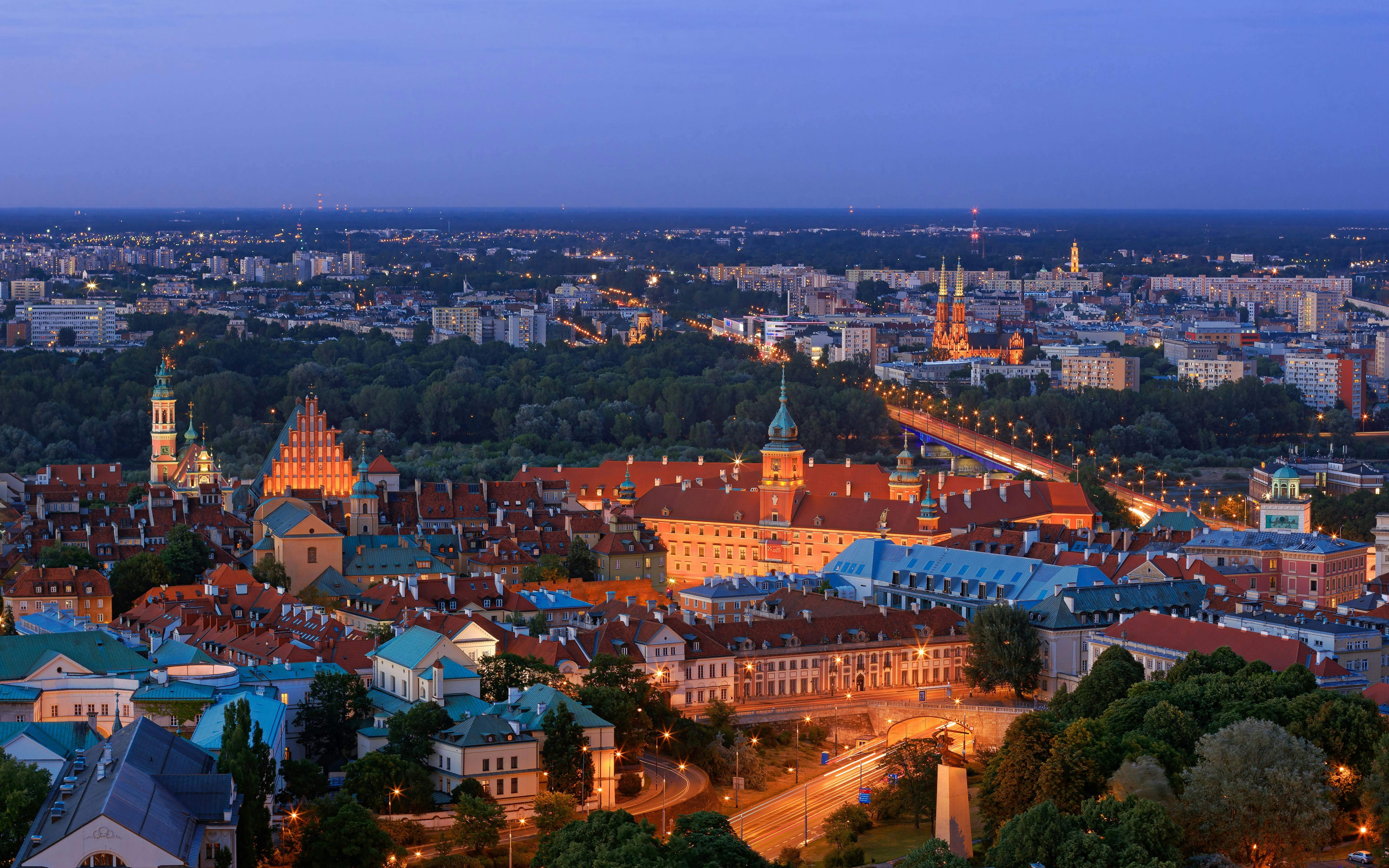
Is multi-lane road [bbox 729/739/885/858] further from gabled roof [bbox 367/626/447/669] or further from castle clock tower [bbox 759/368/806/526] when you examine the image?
castle clock tower [bbox 759/368/806/526]

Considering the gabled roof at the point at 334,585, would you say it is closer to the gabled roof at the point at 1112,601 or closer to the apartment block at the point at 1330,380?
the gabled roof at the point at 1112,601

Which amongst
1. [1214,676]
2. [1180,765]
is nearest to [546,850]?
[1180,765]

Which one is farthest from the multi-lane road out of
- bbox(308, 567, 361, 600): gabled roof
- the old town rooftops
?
the old town rooftops

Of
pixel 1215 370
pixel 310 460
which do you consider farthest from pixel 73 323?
pixel 310 460

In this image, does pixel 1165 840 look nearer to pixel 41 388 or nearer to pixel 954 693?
pixel 954 693

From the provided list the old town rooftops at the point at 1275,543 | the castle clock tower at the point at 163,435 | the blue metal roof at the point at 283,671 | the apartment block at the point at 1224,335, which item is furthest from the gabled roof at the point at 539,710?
the apartment block at the point at 1224,335

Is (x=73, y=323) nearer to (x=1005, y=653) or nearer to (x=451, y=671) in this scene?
(x=1005, y=653)
